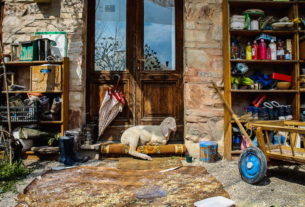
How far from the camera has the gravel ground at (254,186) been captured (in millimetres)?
2156

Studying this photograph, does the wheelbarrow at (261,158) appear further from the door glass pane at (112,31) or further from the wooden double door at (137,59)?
the door glass pane at (112,31)

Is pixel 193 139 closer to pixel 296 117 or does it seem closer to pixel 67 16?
pixel 296 117

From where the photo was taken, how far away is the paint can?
3532mm

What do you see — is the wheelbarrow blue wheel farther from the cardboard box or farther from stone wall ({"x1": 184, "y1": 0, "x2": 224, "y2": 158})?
the cardboard box

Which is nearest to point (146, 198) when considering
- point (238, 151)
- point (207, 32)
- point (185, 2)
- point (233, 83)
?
point (238, 151)

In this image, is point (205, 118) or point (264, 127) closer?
point (264, 127)

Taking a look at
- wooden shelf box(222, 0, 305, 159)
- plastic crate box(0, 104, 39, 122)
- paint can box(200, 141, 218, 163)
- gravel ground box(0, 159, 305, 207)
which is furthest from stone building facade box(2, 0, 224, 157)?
gravel ground box(0, 159, 305, 207)

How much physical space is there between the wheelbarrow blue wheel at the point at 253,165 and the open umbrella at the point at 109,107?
2.29m

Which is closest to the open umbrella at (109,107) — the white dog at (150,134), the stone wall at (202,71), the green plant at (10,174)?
the white dog at (150,134)

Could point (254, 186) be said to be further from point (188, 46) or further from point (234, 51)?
point (188, 46)

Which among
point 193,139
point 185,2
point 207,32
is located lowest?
point 193,139

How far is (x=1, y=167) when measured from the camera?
281cm

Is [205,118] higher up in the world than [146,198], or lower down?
higher up

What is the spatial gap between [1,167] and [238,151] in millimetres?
3435
